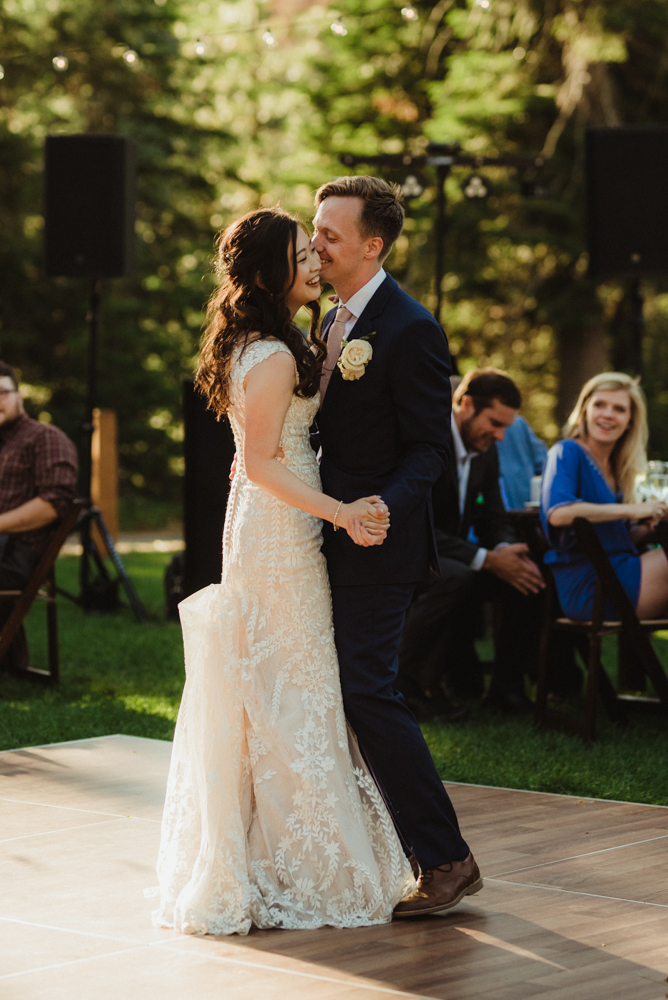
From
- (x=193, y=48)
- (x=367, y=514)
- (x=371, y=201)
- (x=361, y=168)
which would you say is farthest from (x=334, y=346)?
(x=361, y=168)

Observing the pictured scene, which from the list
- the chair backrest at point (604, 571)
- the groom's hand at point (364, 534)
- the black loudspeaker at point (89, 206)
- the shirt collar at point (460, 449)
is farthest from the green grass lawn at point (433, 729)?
the black loudspeaker at point (89, 206)

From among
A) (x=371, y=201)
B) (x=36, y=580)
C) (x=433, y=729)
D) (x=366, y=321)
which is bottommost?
(x=433, y=729)

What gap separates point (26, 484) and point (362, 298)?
3579 millimetres

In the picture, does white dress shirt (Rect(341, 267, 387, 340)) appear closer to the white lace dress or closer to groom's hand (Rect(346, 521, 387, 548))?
the white lace dress

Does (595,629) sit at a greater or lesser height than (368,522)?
lesser

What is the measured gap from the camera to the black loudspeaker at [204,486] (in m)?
7.79

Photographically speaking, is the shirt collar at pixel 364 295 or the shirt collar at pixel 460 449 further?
the shirt collar at pixel 460 449

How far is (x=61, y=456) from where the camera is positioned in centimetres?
651

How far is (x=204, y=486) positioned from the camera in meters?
7.76

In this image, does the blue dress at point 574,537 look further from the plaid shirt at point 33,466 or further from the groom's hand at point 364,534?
the groom's hand at point 364,534

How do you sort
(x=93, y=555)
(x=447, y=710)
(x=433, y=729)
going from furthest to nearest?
(x=93, y=555), (x=447, y=710), (x=433, y=729)

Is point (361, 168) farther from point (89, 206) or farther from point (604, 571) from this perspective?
point (604, 571)

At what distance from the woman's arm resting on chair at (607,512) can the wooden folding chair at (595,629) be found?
0.29ft

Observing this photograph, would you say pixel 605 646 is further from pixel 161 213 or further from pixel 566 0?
pixel 161 213
